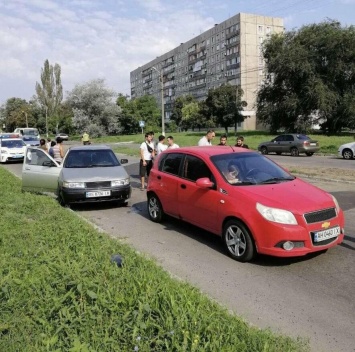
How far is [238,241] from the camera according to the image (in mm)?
5301

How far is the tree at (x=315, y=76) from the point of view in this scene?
127ft

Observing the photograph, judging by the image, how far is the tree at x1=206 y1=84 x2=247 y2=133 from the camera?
192ft

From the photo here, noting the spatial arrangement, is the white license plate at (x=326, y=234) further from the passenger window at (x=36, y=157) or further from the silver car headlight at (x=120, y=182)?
the passenger window at (x=36, y=157)

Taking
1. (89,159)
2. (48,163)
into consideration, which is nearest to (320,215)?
(89,159)

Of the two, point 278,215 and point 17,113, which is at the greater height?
point 17,113

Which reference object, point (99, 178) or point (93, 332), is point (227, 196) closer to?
point (93, 332)

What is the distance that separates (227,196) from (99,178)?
4265mm

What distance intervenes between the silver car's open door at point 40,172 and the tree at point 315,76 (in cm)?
3398

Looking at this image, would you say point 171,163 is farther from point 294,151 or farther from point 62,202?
point 294,151

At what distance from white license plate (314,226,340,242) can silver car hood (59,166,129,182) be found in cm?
531

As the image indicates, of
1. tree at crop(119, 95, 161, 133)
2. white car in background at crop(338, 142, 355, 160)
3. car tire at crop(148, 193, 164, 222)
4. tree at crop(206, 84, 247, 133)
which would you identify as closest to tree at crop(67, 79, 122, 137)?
tree at crop(119, 95, 161, 133)

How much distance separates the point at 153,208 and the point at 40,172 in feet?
13.7

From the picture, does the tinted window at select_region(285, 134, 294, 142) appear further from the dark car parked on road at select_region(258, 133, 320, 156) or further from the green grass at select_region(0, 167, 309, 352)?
the green grass at select_region(0, 167, 309, 352)

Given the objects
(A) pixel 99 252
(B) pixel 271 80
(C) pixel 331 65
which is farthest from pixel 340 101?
(A) pixel 99 252
